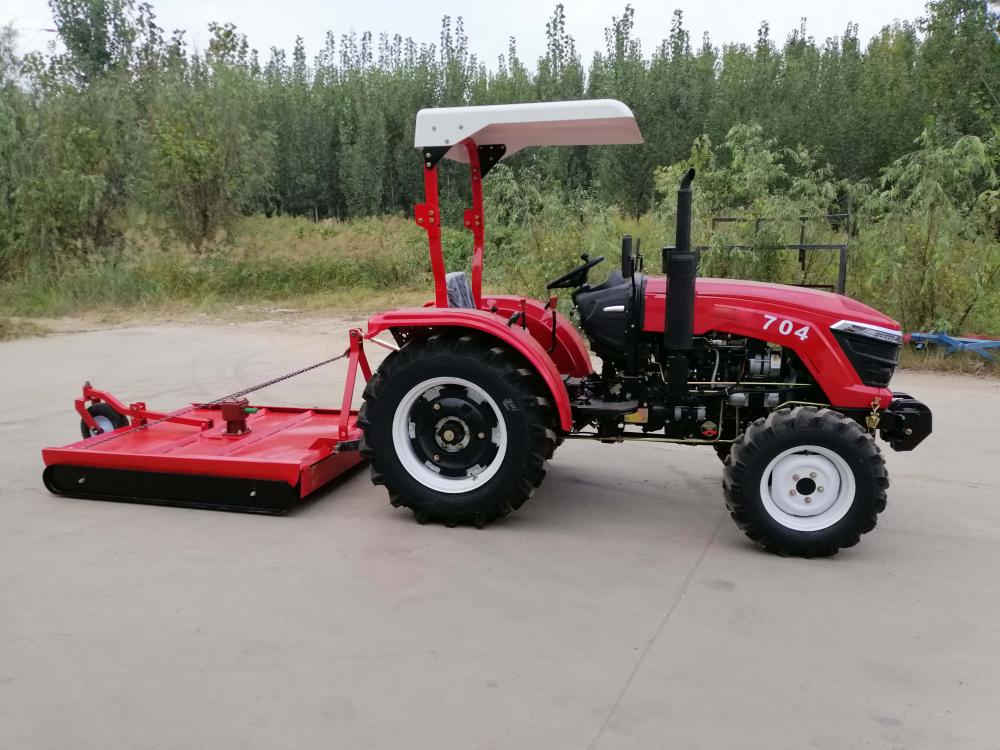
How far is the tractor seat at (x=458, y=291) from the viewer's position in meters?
4.52

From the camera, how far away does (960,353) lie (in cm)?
807

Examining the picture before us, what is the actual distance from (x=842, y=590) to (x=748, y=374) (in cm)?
108

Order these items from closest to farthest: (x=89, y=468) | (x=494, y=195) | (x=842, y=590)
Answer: (x=842, y=590), (x=89, y=468), (x=494, y=195)

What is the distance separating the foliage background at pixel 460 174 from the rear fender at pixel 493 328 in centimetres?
521

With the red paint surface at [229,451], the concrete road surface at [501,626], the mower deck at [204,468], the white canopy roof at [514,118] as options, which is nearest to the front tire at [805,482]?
the concrete road surface at [501,626]

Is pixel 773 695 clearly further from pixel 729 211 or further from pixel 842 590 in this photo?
pixel 729 211

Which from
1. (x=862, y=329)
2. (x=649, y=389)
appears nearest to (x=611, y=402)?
(x=649, y=389)

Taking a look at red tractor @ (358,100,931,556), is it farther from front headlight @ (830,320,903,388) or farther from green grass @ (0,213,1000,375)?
green grass @ (0,213,1000,375)

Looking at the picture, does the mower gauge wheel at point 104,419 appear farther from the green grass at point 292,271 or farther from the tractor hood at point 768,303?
the green grass at point 292,271

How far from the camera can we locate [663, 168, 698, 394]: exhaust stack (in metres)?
3.71

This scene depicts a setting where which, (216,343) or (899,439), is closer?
(899,439)

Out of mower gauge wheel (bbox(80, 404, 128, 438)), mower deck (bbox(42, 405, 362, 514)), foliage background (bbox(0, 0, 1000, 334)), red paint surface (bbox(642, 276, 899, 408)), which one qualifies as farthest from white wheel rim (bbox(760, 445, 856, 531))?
foliage background (bbox(0, 0, 1000, 334))

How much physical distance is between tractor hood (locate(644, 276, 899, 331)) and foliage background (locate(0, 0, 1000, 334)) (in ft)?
15.1

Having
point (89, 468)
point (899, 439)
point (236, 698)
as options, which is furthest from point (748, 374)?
point (89, 468)
